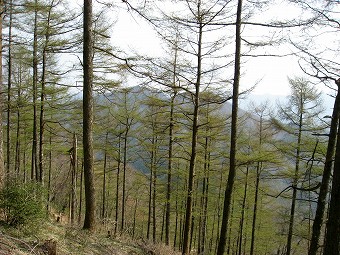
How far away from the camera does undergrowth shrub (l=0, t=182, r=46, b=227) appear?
4500 mm

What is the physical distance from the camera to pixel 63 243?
5.02m

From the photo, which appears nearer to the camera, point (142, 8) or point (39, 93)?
point (142, 8)

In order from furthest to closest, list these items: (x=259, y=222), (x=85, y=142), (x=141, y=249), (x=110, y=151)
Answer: (x=259, y=222) → (x=110, y=151) → (x=141, y=249) → (x=85, y=142)

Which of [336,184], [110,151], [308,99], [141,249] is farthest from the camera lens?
[110,151]

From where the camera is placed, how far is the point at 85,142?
6500mm

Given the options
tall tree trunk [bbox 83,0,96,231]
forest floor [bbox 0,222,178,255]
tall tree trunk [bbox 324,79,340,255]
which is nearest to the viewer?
forest floor [bbox 0,222,178,255]

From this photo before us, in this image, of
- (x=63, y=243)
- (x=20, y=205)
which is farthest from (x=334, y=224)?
(x=20, y=205)

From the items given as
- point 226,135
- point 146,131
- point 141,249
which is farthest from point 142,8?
point 146,131

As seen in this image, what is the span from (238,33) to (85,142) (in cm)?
440

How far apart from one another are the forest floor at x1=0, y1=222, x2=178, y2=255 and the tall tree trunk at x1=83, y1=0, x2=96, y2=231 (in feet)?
1.69

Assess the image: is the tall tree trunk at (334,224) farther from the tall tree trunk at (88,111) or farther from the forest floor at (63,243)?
the tall tree trunk at (88,111)

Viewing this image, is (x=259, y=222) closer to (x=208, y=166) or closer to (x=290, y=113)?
(x=208, y=166)

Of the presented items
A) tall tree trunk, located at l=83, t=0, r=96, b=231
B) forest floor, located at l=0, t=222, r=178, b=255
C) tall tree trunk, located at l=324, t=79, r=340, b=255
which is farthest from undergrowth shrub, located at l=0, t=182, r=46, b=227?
tall tree trunk, located at l=324, t=79, r=340, b=255

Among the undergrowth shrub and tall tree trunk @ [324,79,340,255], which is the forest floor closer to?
the undergrowth shrub
